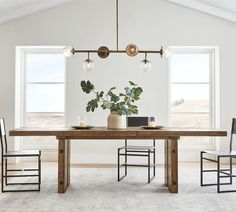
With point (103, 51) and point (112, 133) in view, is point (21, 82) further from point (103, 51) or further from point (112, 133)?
point (112, 133)

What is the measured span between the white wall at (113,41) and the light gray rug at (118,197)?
163 centimetres

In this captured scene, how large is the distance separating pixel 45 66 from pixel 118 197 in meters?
3.48

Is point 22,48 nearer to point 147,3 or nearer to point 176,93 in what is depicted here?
point 147,3

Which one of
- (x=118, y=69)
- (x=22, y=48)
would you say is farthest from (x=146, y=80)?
(x=22, y=48)

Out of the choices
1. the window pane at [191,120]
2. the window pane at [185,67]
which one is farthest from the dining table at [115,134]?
the window pane at [185,67]

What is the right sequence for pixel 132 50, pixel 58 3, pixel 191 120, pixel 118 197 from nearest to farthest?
pixel 118 197, pixel 132 50, pixel 58 3, pixel 191 120

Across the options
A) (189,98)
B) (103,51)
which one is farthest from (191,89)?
(103,51)

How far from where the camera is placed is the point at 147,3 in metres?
5.91

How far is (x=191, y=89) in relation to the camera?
620 centimetres

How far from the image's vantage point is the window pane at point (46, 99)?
6195 mm

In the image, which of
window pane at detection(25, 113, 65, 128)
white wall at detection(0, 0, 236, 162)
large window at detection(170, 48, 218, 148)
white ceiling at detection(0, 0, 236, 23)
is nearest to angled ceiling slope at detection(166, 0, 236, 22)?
white ceiling at detection(0, 0, 236, 23)

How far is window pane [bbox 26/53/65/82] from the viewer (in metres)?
6.20

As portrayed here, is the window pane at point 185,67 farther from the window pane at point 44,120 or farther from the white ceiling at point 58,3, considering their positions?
the window pane at point 44,120

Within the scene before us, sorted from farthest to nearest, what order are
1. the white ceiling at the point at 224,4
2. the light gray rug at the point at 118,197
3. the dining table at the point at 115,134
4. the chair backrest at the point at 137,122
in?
the white ceiling at the point at 224,4 → the chair backrest at the point at 137,122 → the dining table at the point at 115,134 → the light gray rug at the point at 118,197
